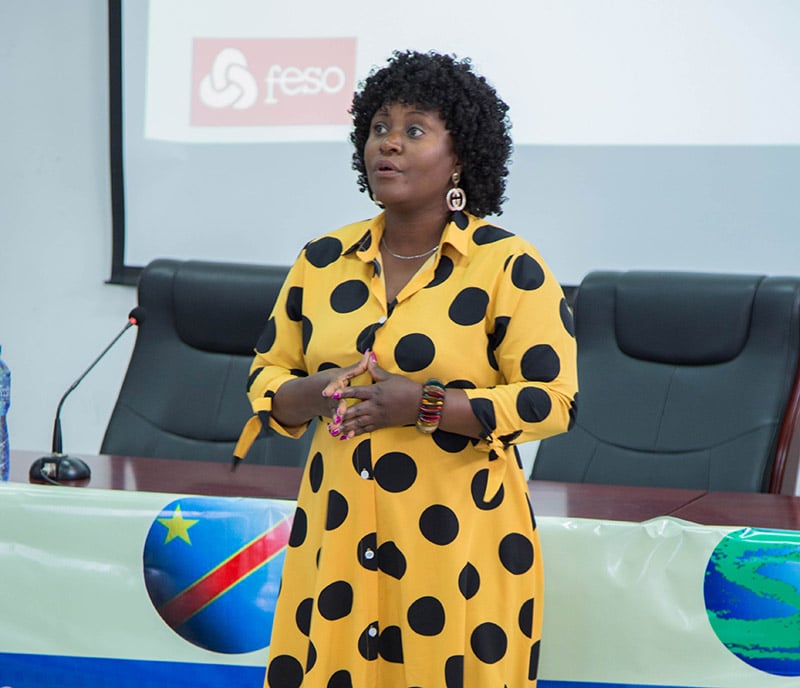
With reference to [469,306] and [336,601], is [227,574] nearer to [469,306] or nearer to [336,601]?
[336,601]

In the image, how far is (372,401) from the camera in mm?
1265

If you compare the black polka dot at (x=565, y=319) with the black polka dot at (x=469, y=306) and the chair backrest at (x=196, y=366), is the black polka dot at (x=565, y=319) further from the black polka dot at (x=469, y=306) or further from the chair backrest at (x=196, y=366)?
the chair backrest at (x=196, y=366)

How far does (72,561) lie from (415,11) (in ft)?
6.92

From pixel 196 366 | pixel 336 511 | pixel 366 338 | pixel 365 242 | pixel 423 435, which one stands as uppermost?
pixel 365 242

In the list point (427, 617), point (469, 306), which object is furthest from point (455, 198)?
point (427, 617)

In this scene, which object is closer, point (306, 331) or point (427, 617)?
point (427, 617)

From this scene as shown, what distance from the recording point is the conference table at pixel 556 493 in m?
1.90

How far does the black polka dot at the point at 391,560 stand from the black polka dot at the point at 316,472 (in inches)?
4.6

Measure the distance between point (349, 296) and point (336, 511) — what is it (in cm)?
27

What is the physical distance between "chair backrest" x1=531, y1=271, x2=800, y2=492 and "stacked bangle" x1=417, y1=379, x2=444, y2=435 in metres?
1.29

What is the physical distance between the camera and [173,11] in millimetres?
3461

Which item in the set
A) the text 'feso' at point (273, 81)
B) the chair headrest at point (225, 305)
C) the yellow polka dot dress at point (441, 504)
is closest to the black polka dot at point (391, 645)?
the yellow polka dot dress at point (441, 504)

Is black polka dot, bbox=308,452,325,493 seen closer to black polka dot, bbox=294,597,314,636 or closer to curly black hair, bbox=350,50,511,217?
black polka dot, bbox=294,597,314,636

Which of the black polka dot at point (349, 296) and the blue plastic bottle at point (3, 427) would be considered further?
the blue plastic bottle at point (3, 427)
